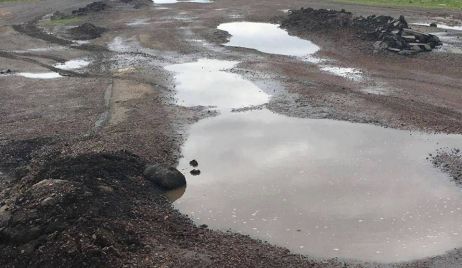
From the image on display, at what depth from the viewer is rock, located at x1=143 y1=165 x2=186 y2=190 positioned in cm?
1196

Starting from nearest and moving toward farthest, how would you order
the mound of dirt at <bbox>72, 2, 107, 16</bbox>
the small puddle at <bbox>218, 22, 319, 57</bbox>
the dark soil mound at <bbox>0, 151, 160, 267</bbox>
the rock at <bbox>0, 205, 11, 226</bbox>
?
the dark soil mound at <bbox>0, 151, 160, 267</bbox> < the rock at <bbox>0, 205, 11, 226</bbox> < the small puddle at <bbox>218, 22, 319, 57</bbox> < the mound of dirt at <bbox>72, 2, 107, 16</bbox>

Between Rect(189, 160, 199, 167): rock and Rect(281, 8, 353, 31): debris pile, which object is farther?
Rect(281, 8, 353, 31): debris pile

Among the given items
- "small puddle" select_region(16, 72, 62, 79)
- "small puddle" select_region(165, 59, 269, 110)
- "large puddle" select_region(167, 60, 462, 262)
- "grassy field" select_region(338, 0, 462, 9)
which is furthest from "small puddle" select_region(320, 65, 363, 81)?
"grassy field" select_region(338, 0, 462, 9)

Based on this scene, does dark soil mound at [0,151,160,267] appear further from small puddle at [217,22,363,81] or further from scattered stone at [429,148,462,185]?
small puddle at [217,22,363,81]

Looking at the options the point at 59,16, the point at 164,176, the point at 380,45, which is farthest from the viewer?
the point at 59,16

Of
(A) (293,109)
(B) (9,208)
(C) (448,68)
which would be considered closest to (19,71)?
(A) (293,109)

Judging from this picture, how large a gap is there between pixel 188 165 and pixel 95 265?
541 cm

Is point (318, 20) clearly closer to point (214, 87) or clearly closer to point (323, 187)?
point (214, 87)

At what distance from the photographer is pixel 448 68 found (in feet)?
73.0

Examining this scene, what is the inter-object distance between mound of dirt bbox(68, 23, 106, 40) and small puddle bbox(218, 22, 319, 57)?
868 cm

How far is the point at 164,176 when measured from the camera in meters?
12.0

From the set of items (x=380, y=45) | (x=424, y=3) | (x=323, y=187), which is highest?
(x=424, y=3)

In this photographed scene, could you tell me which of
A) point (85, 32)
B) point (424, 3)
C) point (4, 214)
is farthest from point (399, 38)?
point (4, 214)

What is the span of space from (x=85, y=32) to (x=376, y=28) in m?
19.7
